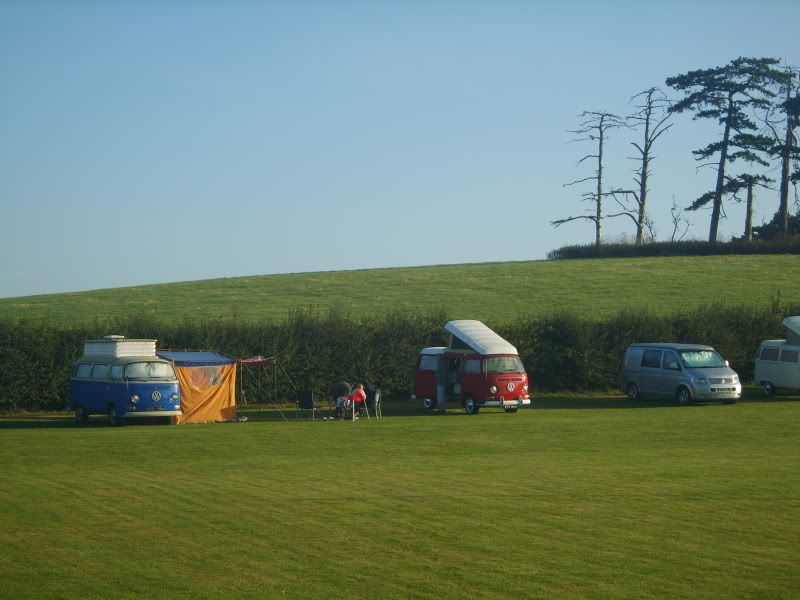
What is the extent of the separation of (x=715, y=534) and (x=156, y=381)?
64.6ft

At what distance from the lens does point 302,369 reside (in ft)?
121

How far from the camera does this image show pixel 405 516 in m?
13.8

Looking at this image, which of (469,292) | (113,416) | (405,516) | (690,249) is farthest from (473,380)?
(690,249)

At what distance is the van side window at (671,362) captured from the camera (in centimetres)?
3481

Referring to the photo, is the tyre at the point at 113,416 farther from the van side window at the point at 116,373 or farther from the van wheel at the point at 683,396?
the van wheel at the point at 683,396

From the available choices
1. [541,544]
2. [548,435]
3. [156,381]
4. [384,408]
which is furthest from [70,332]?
[541,544]

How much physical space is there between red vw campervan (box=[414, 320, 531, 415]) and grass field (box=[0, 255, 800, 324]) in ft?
37.8

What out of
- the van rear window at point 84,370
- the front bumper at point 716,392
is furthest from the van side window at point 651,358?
the van rear window at point 84,370

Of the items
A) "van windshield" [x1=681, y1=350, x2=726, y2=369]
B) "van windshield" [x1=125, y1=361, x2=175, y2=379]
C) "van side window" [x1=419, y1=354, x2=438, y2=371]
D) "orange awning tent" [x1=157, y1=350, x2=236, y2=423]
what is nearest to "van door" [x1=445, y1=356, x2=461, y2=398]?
"van side window" [x1=419, y1=354, x2=438, y2=371]

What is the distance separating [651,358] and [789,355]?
4852 millimetres

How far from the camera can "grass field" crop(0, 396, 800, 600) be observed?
10414 mm

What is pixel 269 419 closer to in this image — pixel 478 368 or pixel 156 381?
pixel 156 381

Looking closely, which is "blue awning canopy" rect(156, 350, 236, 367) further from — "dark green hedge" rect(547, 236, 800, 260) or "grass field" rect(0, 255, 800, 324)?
"dark green hedge" rect(547, 236, 800, 260)

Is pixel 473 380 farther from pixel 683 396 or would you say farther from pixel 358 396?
pixel 683 396
